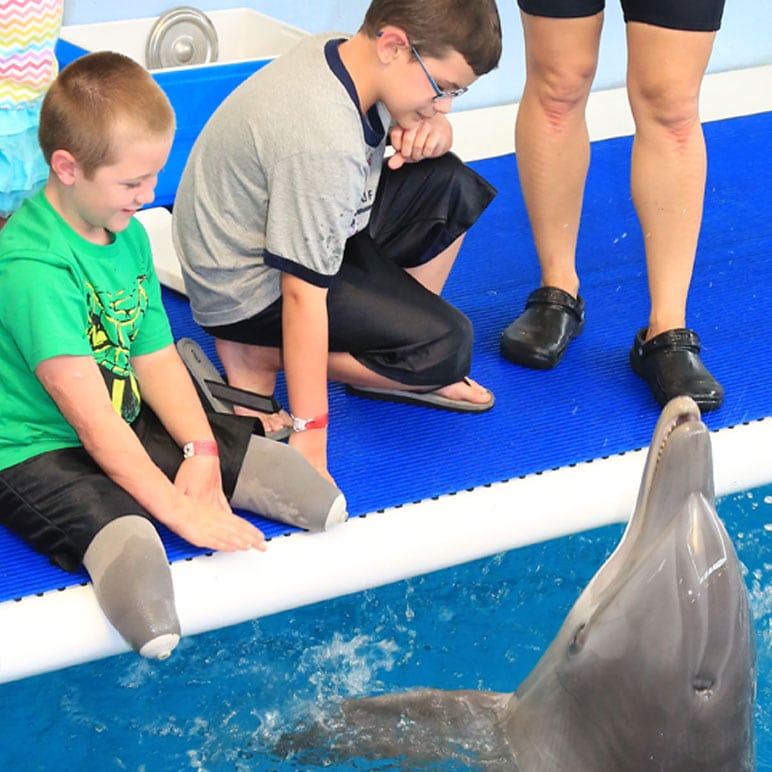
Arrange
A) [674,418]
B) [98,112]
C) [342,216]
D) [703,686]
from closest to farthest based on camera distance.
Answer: [703,686]
[674,418]
[98,112]
[342,216]

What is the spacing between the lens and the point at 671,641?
1795 mm

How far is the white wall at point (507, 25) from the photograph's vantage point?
4.64 metres

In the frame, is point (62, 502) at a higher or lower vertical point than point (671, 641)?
higher

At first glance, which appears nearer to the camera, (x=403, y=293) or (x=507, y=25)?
(x=403, y=293)

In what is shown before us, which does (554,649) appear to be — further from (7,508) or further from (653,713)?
(7,508)

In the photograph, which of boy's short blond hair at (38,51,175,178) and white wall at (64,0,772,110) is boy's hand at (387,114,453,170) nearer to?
boy's short blond hair at (38,51,175,178)

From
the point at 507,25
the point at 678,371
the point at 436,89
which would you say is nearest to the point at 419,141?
the point at 436,89

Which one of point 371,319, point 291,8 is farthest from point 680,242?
point 291,8

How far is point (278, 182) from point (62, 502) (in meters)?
0.82

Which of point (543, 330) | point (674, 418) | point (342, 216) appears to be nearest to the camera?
point (674, 418)

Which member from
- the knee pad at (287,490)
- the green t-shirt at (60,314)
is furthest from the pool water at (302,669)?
the green t-shirt at (60,314)

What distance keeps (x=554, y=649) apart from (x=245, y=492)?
878mm

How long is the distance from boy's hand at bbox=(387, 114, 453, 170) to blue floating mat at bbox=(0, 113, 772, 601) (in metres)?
0.62

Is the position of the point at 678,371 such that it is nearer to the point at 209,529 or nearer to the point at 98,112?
the point at 209,529
